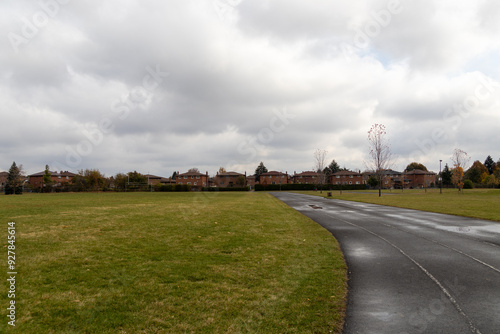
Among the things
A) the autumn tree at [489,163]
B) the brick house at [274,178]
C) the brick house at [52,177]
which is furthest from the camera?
the brick house at [274,178]

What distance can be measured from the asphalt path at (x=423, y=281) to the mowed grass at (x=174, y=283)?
54 cm

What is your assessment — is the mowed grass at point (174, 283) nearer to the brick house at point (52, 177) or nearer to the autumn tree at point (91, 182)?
the autumn tree at point (91, 182)

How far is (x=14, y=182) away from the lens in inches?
2598

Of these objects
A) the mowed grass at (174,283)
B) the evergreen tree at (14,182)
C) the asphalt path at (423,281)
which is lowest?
the asphalt path at (423,281)

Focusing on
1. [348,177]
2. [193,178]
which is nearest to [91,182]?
[193,178]

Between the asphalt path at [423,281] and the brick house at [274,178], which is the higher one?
the brick house at [274,178]

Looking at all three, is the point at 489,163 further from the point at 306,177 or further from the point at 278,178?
the point at 278,178

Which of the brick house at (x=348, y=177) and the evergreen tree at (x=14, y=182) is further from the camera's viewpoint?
the brick house at (x=348, y=177)

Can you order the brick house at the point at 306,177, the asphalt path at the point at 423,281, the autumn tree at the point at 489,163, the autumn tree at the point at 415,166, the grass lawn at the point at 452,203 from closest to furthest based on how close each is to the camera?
the asphalt path at the point at 423,281, the grass lawn at the point at 452,203, the autumn tree at the point at 489,163, the brick house at the point at 306,177, the autumn tree at the point at 415,166

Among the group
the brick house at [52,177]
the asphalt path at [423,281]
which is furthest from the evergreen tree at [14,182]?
the asphalt path at [423,281]

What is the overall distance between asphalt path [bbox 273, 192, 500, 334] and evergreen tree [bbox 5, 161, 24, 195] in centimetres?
7840

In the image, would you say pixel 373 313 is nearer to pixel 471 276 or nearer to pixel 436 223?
pixel 471 276

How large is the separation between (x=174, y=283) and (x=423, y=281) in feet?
19.3

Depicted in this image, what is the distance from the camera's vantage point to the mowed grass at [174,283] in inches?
181
